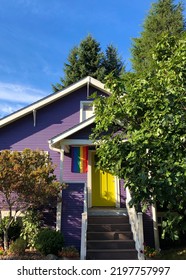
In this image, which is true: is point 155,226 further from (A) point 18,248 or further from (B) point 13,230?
(B) point 13,230

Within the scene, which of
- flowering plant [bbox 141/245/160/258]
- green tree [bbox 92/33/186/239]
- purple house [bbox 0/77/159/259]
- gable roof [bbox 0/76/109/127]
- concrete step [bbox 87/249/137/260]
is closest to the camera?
green tree [bbox 92/33/186/239]

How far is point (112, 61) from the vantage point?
3070 cm

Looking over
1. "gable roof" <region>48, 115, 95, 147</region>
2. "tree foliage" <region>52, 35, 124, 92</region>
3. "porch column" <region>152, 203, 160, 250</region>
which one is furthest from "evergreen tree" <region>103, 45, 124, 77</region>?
"porch column" <region>152, 203, 160, 250</region>

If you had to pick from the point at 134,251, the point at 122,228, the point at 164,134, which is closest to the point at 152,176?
the point at 164,134

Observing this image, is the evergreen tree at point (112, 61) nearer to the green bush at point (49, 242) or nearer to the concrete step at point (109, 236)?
the concrete step at point (109, 236)

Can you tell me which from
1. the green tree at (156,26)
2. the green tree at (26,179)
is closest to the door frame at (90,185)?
the green tree at (26,179)

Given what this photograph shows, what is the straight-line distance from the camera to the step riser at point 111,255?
8.15 meters

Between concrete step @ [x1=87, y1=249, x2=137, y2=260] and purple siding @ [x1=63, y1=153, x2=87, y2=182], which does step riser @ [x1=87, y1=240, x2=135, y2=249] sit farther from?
purple siding @ [x1=63, y1=153, x2=87, y2=182]

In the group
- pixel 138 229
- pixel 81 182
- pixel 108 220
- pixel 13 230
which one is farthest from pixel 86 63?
pixel 138 229

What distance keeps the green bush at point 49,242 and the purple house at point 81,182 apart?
2.57ft

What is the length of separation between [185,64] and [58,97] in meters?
8.37

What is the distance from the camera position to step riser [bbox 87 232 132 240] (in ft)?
29.9

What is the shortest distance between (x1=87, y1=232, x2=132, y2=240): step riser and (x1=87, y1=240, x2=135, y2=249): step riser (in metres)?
0.37
